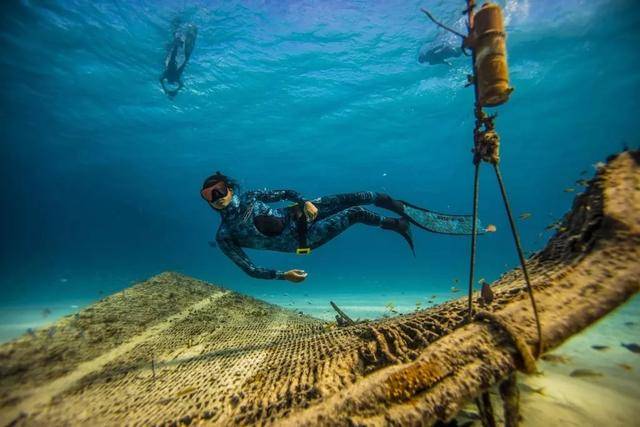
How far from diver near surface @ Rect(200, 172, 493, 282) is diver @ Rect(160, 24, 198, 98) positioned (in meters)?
18.6

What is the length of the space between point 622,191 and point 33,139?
50938 mm

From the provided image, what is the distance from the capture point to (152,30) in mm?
18406

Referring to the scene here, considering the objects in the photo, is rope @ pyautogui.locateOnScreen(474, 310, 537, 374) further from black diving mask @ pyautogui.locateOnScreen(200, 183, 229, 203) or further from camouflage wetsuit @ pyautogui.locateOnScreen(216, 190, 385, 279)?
black diving mask @ pyautogui.locateOnScreen(200, 183, 229, 203)

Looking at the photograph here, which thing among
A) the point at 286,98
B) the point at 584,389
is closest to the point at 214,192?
the point at 584,389

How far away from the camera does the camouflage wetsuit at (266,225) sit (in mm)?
5262

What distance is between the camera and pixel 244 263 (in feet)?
15.9

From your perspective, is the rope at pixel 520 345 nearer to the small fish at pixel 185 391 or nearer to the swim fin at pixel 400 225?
the small fish at pixel 185 391

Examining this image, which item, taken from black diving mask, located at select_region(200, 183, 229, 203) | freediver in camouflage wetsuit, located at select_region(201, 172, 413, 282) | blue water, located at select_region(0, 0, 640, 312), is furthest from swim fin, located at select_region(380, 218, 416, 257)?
black diving mask, located at select_region(200, 183, 229, 203)

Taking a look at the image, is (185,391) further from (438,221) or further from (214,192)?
(438,221)

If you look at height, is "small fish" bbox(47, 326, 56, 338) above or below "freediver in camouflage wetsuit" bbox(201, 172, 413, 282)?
below

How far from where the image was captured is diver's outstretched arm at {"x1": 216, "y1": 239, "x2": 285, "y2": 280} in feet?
15.4

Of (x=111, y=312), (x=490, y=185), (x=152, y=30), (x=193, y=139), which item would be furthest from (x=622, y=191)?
(x=490, y=185)

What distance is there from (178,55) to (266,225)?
812 inches

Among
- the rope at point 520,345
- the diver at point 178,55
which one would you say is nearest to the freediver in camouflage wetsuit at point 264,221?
the rope at point 520,345
